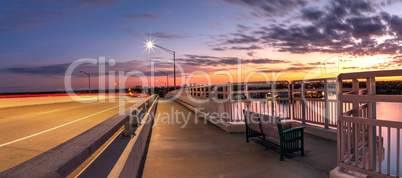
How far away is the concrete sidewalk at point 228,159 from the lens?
5453 mm

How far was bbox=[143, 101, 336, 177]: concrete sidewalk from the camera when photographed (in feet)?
17.9

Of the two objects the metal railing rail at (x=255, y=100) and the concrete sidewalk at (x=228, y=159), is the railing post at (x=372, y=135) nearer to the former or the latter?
Result: the concrete sidewalk at (x=228, y=159)

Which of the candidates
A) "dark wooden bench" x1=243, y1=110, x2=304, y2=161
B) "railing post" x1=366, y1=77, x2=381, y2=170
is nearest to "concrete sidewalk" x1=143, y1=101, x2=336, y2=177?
"dark wooden bench" x1=243, y1=110, x2=304, y2=161

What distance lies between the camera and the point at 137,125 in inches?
289

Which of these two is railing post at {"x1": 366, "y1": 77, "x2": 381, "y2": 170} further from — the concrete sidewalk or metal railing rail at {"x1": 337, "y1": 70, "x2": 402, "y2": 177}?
the concrete sidewalk

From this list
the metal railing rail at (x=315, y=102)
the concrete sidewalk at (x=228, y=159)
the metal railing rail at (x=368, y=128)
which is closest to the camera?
the metal railing rail at (x=368, y=128)

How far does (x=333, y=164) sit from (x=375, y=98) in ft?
7.49

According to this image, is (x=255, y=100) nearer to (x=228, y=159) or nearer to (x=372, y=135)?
(x=228, y=159)

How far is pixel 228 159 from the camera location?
643cm

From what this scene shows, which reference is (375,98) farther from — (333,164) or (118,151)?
(118,151)

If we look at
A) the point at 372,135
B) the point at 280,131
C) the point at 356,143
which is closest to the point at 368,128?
the point at 372,135

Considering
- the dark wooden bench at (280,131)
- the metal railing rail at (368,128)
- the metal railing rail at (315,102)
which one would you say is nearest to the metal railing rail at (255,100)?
the metal railing rail at (315,102)

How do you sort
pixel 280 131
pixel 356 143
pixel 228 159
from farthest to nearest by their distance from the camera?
pixel 228 159, pixel 280 131, pixel 356 143

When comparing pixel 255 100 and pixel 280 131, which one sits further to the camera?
pixel 255 100
